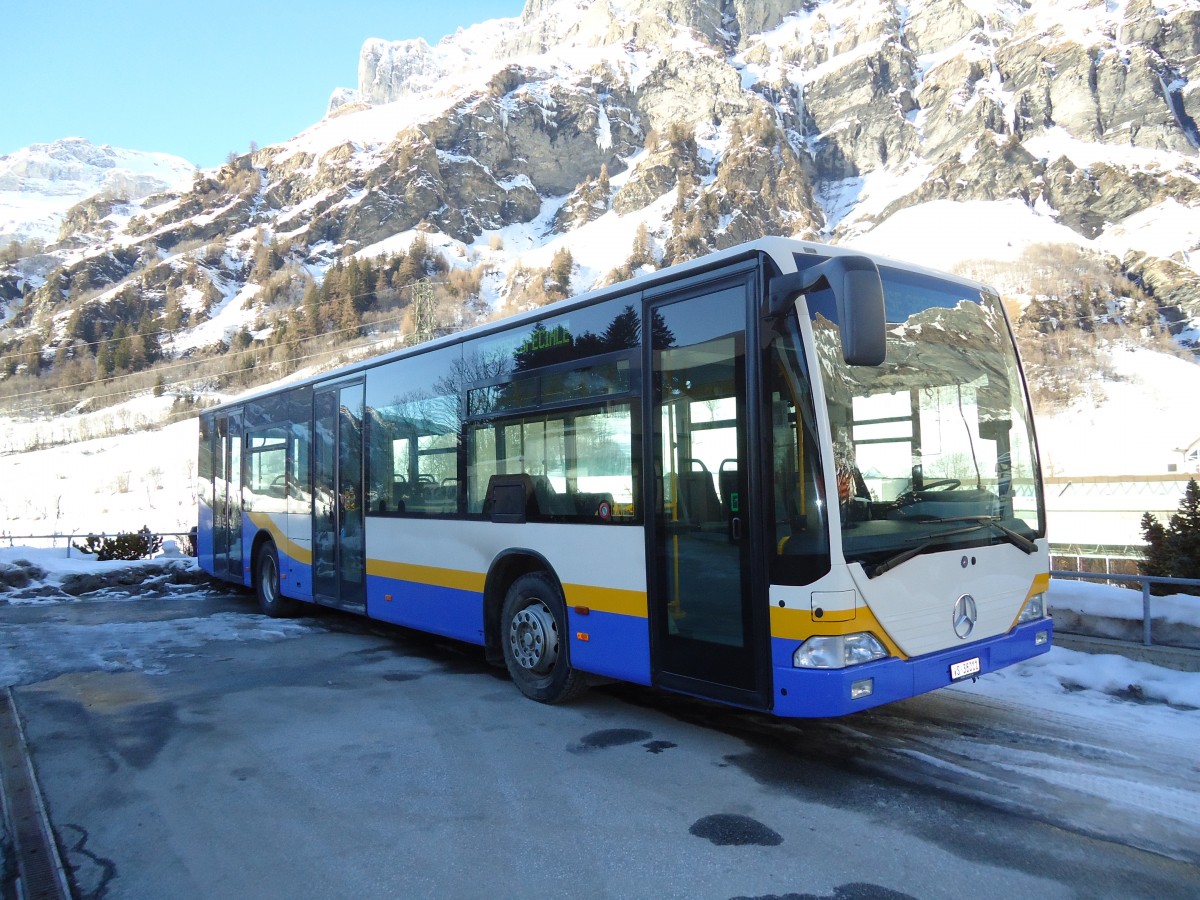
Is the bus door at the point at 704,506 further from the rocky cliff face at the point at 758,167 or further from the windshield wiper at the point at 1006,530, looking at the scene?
the rocky cliff face at the point at 758,167

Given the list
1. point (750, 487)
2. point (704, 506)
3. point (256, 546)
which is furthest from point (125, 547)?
point (750, 487)

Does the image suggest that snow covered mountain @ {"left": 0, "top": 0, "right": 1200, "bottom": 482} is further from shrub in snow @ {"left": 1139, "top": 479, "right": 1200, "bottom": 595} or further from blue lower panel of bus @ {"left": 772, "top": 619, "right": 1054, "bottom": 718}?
blue lower panel of bus @ {"left": 772, "top": 619, "right": 1054, "bottom": 718}

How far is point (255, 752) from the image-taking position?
5.47m

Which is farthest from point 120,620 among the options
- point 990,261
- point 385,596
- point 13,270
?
point 13,270

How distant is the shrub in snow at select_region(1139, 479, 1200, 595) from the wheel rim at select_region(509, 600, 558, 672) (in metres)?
5.79

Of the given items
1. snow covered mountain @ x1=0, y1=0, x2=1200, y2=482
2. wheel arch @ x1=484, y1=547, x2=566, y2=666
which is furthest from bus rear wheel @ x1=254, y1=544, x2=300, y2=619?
snow covered mountain @ x1=0, y1=0, x2=1200, y2=482

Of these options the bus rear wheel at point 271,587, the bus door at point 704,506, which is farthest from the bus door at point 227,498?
the bus door at point 704,506

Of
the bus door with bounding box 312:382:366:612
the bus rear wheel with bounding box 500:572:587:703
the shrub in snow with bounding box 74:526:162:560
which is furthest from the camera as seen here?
the shrub in snow with bounding box 74:526:162:560

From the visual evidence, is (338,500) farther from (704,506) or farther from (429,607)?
(704,506)

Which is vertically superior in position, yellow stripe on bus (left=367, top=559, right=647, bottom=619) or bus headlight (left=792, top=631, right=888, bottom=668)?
yellow stripe on bus (left=367, top=559, right=647, bottom=619)

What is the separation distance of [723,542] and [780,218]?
Answer: 17416cm

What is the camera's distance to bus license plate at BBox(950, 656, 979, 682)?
4930 mm

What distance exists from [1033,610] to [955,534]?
111 cm

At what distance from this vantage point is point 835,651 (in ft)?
14.6
